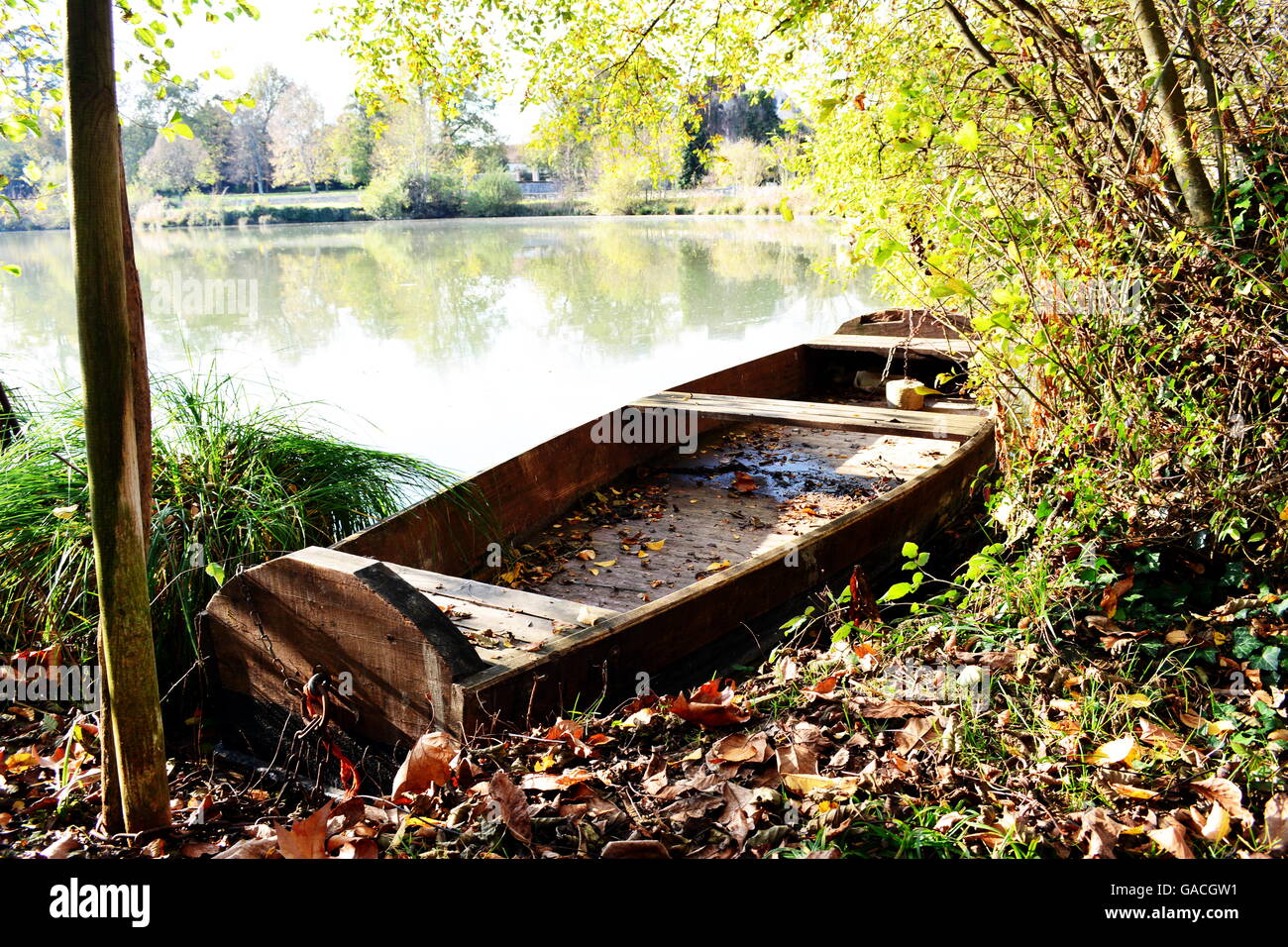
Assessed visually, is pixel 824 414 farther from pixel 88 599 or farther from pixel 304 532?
pixel 88 599

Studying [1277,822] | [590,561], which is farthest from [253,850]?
[590,561]

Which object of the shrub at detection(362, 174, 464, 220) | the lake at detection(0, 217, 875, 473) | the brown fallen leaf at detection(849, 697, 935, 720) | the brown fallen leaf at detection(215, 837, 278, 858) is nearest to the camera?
the brown fallen leaf at detection(215, 837, 278, 858)

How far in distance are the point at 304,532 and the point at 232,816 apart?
4.66 ft

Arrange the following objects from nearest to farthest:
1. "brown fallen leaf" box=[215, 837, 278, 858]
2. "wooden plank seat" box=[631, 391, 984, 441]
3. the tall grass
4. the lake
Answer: "brown fallen leaf" box=[215, 837, 278, 858] → the tall grass → "wooden plank seat" box=[631, 391, 984, 441] → the lake

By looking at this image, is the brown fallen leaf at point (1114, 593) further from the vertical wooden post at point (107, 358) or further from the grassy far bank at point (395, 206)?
the grassy far bank at point (395, 206)

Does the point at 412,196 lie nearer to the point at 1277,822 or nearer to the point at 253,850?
the point at 253,850

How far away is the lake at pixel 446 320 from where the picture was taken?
383 inches

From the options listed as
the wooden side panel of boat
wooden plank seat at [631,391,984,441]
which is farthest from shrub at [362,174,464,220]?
the wooden side panel of boat

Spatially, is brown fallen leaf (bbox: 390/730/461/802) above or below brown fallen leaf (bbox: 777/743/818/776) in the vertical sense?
below

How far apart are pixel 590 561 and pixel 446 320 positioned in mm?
10951

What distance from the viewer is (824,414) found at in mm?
5383
